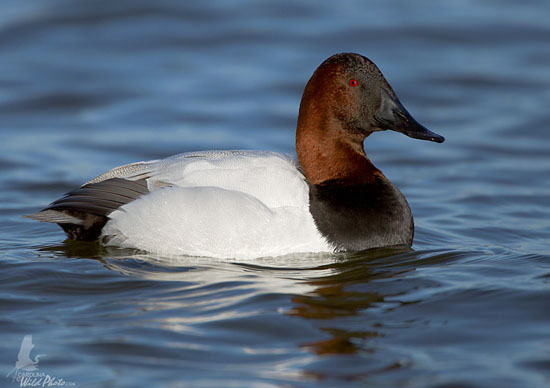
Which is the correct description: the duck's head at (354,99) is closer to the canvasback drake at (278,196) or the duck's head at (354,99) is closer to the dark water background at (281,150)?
the canvasback drake at (278,196)

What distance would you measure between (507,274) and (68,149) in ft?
14.9

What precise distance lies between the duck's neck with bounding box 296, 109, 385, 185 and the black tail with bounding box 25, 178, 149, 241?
104cm

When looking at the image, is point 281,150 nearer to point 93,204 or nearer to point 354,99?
point 354,99

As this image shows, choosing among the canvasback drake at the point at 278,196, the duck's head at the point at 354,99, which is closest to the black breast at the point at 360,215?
the canvasback drake at the point at 278,196

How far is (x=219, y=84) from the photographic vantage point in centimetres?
957

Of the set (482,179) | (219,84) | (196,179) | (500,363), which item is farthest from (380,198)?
(219,84)

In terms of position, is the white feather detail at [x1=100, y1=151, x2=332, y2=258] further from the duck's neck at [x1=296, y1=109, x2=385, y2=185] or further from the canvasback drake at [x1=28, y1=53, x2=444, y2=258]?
the duck's neck at [x1=296, y1=109, x2=385, y2=185]

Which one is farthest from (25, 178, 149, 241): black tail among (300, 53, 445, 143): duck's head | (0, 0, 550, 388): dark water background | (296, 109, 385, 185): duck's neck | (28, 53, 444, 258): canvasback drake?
(300, 53, 445, 143): duck's head

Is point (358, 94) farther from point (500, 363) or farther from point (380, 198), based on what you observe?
point (500, 363)

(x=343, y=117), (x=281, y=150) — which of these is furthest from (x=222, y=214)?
(x=281, y=150)

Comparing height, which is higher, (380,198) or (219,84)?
(219,84)

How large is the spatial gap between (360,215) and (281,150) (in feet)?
9.63

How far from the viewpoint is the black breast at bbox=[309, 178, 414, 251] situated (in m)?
5.09

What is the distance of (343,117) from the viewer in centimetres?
540
